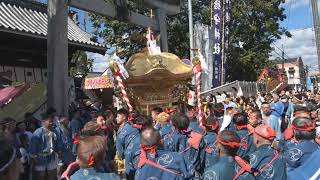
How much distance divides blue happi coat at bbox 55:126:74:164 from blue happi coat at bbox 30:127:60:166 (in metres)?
0.35

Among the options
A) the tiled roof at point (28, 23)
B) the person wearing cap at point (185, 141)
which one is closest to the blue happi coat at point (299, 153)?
the person wearing cap at point (185, 141)

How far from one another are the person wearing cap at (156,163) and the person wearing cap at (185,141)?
1.55 m

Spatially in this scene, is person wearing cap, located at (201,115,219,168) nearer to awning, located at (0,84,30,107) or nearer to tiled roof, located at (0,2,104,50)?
awning, located at (0,84,30,107)

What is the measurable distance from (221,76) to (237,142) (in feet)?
51.4

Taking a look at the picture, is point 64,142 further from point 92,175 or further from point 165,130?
point 92,175

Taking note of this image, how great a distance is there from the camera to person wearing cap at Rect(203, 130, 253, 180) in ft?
12.2

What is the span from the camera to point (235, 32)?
2925cm

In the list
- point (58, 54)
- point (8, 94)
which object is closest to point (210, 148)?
point (58, 54)

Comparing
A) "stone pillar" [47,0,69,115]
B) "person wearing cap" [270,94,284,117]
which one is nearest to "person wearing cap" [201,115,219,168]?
"stone pillar" [47,0,69,115]

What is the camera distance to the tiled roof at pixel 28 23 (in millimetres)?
9527

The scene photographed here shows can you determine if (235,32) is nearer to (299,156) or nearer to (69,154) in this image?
(69,154)

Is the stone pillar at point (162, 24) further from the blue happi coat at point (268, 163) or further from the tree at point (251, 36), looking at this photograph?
the tree at point (251, 36)

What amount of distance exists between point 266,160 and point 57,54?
221 inches

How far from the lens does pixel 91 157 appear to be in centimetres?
318
